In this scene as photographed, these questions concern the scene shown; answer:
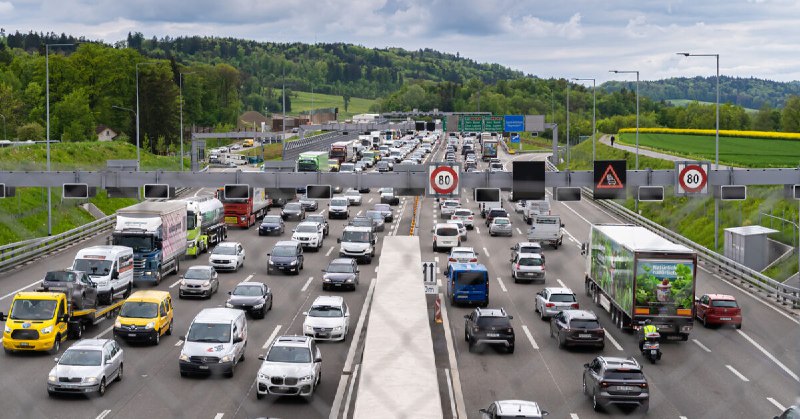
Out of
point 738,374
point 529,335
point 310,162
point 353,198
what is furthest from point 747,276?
point 310,162

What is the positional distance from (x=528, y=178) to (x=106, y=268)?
17528 mm

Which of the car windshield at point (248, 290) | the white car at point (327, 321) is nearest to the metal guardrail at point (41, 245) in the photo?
the car windshield at point (248, 290)

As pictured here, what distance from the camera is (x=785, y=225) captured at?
56594 mm

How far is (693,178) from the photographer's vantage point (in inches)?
1679

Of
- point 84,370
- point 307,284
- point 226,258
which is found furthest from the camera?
point 226,258

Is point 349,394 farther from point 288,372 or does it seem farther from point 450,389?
point 450,389

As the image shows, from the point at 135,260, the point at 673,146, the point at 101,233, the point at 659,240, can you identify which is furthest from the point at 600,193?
the point at 673,146

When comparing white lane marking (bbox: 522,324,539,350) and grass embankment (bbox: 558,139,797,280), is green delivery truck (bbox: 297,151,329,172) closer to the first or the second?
grass embankment (bbox: 558,139,797,280)

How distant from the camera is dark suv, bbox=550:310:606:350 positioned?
33125mm

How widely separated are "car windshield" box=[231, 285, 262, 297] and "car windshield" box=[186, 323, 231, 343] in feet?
27.7

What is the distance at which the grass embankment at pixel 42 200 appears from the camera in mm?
62125

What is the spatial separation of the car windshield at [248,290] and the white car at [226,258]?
10766 mm

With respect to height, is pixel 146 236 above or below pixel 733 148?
below

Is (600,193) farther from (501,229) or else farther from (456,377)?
(501,229)
